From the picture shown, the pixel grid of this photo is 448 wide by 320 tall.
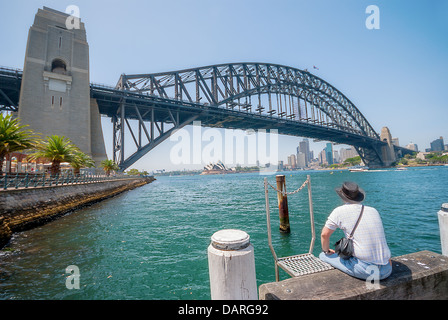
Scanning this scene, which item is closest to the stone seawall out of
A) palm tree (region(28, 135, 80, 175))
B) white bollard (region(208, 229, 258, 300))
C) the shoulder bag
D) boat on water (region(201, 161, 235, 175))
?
palm tree (region(28, 135, 80, 175))

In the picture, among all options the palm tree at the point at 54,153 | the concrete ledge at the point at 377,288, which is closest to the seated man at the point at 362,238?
the concrete ledge at the point at 377,288

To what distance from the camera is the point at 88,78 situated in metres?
31.5

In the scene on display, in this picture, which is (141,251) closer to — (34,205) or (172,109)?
(34,205)

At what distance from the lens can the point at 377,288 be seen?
6.77 ft

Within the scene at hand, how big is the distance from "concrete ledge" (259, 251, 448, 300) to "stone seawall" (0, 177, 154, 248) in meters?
9.94

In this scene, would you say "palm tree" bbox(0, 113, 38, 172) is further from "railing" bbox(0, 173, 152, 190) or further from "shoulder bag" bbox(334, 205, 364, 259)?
"shoulder bag" bbox(334, 205, 364, 259)

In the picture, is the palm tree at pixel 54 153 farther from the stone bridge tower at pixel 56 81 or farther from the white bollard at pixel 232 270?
the white bollard at pixel 232 270

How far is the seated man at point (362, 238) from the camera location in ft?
7.06

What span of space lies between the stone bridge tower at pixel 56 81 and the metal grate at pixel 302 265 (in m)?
33.5

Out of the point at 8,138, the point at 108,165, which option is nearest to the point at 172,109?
the point at 108,165

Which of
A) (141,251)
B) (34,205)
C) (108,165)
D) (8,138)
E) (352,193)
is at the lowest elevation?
(141,251)

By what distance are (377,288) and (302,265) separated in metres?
1.09

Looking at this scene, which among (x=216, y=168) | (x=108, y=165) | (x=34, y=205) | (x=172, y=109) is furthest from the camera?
(x=216, y=168)
